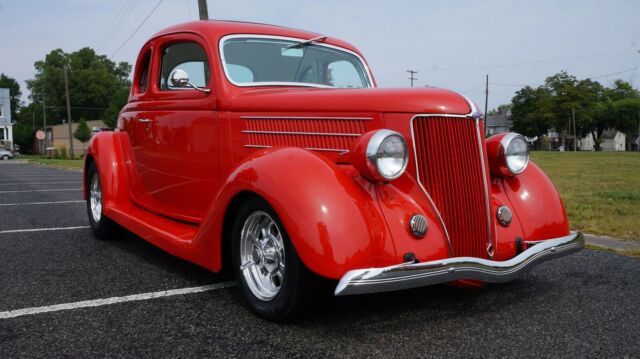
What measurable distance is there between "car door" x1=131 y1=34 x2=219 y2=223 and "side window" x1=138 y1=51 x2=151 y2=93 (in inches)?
9.8

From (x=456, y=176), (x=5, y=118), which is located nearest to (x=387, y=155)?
(x=456, y=176)

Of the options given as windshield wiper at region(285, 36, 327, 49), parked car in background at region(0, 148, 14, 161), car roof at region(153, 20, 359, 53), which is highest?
car roof at region(153, 20, 359, 53)

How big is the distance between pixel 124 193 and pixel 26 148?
68754 millimetres

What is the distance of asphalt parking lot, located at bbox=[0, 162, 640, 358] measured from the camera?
242 cm

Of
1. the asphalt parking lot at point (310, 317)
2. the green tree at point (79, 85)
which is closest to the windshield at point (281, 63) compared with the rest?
the asphalt parking lot at point (310, 317)

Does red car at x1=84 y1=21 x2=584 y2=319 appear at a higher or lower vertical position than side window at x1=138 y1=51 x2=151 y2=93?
lower

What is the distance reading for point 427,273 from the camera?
7.74ft

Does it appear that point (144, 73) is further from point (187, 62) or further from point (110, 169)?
point (110, 169)

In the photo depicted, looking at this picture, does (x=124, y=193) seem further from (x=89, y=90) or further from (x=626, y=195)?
(x=89, y=90)

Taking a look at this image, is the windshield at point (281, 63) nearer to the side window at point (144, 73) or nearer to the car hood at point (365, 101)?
the car hood at point (365, 101)

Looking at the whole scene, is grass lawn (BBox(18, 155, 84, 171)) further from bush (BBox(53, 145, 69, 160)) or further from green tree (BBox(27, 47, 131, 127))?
green tree (BBox(27, 47, 131, 127))

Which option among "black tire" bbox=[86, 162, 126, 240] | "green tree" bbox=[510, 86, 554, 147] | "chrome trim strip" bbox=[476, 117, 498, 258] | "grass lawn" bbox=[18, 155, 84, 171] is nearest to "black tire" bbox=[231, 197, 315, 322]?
"chrome trim strip" bbox=[476, 117, 498, 258]

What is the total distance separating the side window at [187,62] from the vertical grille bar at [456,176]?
5.80ft

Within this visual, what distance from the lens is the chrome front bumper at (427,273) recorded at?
7.43ft
